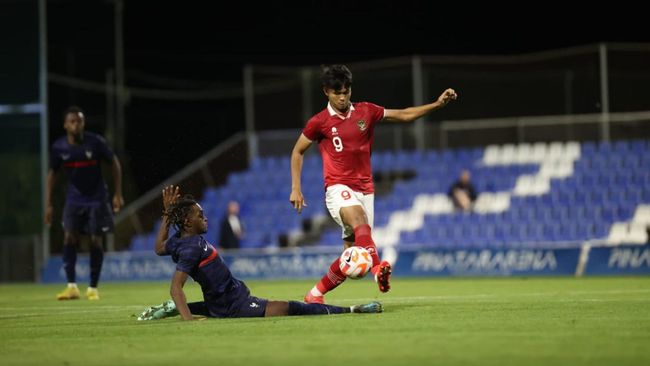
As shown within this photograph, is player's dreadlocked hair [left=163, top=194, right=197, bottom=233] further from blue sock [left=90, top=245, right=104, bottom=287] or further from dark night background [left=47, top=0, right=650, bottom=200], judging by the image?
dark night background [left=47, top=0, right=650, bottom=200]

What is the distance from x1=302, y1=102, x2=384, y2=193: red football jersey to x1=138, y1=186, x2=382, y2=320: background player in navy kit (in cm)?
141

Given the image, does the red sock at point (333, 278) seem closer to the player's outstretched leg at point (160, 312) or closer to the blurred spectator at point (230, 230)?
the player's outstretched leg at point (160, 312)

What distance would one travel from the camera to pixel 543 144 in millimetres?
25328

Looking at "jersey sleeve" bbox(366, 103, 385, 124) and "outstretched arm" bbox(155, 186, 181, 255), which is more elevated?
"jersey sleeve" bbox(366, 103, 385, 124)

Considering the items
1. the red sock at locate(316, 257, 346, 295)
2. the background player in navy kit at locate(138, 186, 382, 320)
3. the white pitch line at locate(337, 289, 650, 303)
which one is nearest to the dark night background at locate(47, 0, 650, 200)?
the white pitch line at locate(337, 289, 650, 303)

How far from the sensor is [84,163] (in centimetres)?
1611

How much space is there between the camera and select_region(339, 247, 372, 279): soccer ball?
11.1 meters

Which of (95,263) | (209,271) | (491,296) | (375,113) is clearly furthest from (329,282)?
(95,263)

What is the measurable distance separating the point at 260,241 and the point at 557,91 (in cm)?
693

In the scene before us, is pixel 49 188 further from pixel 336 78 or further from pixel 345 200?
pixel 336 78

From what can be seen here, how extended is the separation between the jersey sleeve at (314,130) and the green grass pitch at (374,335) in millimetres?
1854

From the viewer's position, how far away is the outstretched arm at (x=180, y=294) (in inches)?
408

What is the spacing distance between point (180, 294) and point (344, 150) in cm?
234

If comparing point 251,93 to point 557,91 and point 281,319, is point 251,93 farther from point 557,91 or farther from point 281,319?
point 281,319
